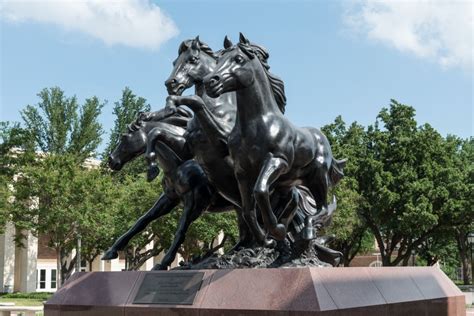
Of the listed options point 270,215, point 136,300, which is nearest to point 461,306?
point 270,215

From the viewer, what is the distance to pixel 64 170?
1346 inches

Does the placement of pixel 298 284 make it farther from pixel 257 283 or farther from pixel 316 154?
pixel 316 154

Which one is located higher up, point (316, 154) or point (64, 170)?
point (64, 170)

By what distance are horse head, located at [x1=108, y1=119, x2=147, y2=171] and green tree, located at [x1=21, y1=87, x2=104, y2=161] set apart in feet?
131

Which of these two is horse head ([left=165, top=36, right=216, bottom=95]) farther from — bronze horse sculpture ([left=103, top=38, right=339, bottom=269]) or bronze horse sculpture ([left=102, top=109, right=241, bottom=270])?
bronze horse sculpture ([left=102, top=109, right=241, bottom=270])

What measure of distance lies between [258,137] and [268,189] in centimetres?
69

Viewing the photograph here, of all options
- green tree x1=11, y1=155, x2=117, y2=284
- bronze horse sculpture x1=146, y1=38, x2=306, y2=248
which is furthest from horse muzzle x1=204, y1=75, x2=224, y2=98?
green tree x1=11, y1=155, x2=117, y2=284

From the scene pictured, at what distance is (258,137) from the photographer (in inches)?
291

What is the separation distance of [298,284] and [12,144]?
102 ft

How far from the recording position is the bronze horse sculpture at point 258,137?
716 cm

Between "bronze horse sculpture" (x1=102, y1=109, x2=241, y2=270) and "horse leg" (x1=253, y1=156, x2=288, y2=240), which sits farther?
"bronze horse sculpture" (x1=102, y1=109, x2=241, y2=270)

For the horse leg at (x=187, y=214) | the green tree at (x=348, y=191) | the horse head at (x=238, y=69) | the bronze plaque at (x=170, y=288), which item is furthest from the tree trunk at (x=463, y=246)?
the bronze plaque at (x=170, y=288)

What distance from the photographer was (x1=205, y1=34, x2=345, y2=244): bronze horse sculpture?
23.5ft

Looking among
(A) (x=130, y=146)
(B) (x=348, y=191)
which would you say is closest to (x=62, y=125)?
(B) (x=348, y=191)
